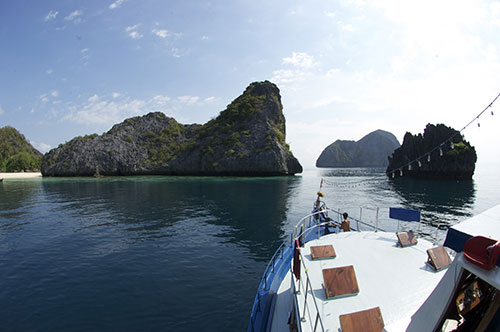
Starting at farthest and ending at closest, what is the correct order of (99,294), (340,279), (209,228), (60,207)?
(60,207) → (209,228) → (99,294) → (340,279)

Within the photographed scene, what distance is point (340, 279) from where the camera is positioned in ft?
23.6

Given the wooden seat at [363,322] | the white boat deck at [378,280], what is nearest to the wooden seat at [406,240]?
the white boat deck at [378,280]

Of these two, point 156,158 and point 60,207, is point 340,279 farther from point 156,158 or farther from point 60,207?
point 156,158

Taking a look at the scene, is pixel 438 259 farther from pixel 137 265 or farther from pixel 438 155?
pixel 438 155

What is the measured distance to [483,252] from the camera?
351 cm

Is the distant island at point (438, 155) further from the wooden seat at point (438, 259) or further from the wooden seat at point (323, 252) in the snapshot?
the wooden seat at point (323, 252)

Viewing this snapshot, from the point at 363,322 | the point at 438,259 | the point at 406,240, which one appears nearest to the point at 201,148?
the point at 406,240

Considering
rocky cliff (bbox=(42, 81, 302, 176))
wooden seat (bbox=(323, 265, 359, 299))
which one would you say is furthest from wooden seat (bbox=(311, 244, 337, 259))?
rocky cliff (bbox=(42, 81, 302, 176))

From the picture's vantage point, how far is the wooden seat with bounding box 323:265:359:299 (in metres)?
7.02

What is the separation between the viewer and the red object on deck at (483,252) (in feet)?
11.0

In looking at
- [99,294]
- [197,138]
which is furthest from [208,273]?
[197,138]

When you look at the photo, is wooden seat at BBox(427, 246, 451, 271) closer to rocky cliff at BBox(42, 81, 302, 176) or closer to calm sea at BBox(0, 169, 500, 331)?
calm sea at BBox(0, 169, 500, 331)

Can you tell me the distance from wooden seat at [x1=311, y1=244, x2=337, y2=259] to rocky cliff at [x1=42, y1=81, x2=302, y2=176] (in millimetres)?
87035

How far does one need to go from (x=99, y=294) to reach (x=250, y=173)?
89210 mm
